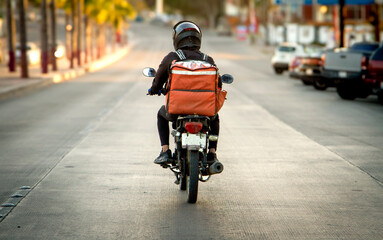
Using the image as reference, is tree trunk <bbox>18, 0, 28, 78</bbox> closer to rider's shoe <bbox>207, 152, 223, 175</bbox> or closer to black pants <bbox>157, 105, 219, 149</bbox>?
black pants <bbox>157, 105, 219, 149</bbox>

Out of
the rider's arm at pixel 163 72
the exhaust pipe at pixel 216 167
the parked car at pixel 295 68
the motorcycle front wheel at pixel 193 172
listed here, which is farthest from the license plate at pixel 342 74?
the motorcycle front wheel at pixel 193 172

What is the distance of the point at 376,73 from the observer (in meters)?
21.6

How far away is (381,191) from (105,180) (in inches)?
126

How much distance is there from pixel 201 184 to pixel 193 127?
66.2 inches

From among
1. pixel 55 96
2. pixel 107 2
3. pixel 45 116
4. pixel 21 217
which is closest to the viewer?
pixel 21 217

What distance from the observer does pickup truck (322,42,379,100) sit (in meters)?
24.0

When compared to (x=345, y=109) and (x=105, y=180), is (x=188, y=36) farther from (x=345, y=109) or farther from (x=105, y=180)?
(x=345, y=109)

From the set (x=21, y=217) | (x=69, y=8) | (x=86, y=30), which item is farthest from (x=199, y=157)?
(x=86, y=30)

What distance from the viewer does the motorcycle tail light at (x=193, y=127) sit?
7.75m

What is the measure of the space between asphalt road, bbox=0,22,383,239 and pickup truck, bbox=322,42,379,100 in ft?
15.9

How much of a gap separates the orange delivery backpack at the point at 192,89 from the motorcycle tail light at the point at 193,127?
0.14 m

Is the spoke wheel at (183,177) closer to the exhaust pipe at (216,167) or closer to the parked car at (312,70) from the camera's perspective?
the exhaust pipe at (216,167)

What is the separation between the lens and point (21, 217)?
A: 7363 millimetres

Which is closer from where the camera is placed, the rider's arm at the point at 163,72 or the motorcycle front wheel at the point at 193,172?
the motorcycle front wheel at the point at 193,172
